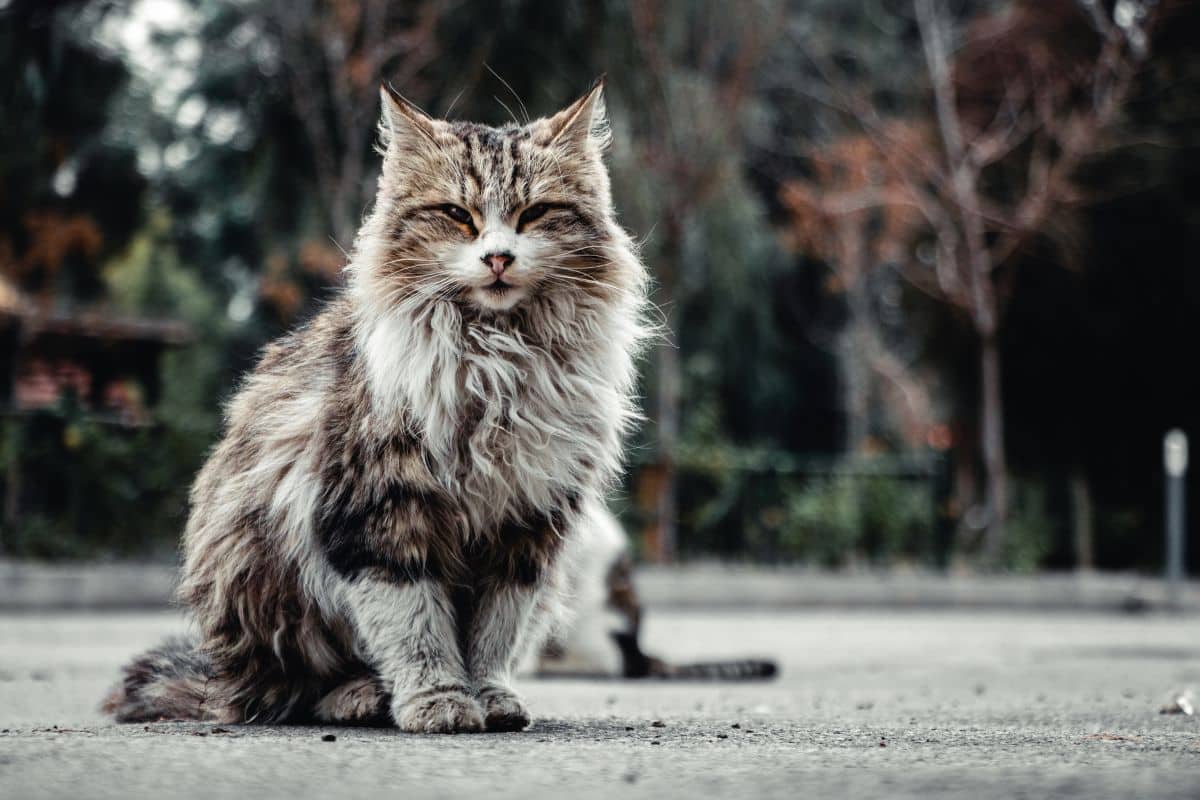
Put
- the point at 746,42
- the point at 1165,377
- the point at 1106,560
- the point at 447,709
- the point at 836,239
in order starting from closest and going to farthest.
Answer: the point at 447,709 → the point at 746,42 → the point at 1165,377 → the point at 1106,560 → the point at 836,239

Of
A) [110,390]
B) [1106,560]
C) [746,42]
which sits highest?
[746,42]

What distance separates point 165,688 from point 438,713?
1205 millimetres

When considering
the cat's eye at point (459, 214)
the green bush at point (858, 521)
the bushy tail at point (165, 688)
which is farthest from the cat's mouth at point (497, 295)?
the green bush at point (858, 521)

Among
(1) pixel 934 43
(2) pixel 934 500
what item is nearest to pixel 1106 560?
(2) pixel 934 500

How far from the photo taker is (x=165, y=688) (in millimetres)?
4461

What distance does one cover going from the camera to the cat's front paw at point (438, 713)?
12.3ft

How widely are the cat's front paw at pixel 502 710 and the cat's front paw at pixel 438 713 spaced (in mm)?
66

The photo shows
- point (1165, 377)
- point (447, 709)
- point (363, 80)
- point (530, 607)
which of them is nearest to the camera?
point (447, 709)

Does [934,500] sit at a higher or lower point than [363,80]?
lower

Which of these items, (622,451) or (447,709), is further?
(622,451)

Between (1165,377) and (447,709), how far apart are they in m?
18.8

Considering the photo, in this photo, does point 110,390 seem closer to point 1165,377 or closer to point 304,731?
point 1165,377

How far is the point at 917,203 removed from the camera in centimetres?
1995

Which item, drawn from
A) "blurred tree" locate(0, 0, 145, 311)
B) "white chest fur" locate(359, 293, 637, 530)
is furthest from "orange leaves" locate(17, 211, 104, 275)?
"white chest fur" locate(359, 293, 637, 530)
